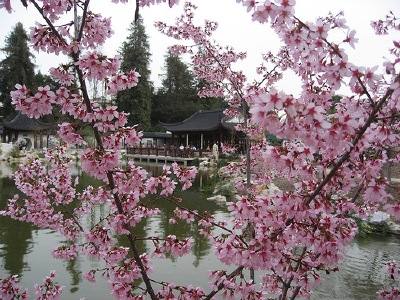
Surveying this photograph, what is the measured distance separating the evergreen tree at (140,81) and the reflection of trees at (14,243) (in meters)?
34.6

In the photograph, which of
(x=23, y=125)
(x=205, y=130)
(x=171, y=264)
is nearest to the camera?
(x=171, y=264)

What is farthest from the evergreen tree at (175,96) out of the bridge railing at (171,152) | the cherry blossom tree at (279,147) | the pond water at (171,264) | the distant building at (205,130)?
the cherry blossom tree at (279,147)

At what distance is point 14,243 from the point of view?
7.72 metres

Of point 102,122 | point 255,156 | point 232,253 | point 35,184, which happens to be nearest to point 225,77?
point 255,156

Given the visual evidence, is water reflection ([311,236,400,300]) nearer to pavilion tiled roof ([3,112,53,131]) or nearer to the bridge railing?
the bridge railing

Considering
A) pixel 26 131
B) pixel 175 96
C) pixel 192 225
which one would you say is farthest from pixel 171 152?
pixel 175 96

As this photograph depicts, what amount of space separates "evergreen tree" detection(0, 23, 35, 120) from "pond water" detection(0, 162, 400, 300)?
135 feet

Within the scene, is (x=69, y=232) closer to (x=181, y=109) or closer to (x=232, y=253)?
(x=232, y=253)

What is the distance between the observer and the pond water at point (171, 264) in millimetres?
5441

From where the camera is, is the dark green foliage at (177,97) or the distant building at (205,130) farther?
the dark green foliage at (177,97)

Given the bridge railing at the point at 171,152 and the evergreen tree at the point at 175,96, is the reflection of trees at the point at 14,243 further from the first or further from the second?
the evergreen tree at the point at 175,96

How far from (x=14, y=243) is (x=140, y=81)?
1532 inches

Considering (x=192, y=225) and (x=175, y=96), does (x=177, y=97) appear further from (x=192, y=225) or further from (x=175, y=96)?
(x=192, y=225)

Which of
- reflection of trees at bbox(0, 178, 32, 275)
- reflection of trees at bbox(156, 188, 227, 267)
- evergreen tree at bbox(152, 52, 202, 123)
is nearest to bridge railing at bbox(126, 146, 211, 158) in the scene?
reflection of trees at bbox(156, 188, 227, 267)
